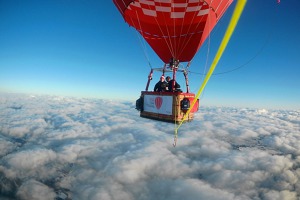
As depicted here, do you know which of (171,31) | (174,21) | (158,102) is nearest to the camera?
(158,102)

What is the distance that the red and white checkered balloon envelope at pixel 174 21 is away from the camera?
13094mm

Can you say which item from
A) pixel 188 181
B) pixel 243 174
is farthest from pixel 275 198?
pixel 188 181

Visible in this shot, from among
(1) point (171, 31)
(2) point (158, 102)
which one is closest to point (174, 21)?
(1) point (171, 31)

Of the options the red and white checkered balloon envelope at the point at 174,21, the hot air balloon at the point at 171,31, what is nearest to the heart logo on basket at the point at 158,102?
the hot air balloon at the point at 171,31

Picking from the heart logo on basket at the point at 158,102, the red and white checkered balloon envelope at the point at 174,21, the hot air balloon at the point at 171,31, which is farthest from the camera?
the red and white checkered balloon envelope at the point at 174,21

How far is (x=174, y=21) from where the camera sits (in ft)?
46.5

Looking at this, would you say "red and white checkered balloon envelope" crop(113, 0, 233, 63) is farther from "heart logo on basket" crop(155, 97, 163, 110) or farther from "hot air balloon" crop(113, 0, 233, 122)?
"heart logo on basket" crop(155, 97, 163, 110)

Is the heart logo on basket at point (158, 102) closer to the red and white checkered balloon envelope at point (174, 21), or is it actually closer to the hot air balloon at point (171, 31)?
the hot air balloon at point (171, 31)

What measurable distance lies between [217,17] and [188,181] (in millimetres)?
129433

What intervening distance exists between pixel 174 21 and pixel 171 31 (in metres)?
1.01

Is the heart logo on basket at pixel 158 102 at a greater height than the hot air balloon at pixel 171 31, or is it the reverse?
the hot air balloon at pixel 171 31

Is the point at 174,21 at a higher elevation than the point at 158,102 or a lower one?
higher

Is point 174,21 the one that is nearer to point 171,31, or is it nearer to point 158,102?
point 171,31

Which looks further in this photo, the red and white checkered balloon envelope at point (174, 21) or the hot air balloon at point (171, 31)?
the red and white checkered balloon envelope at point (174, 21)
